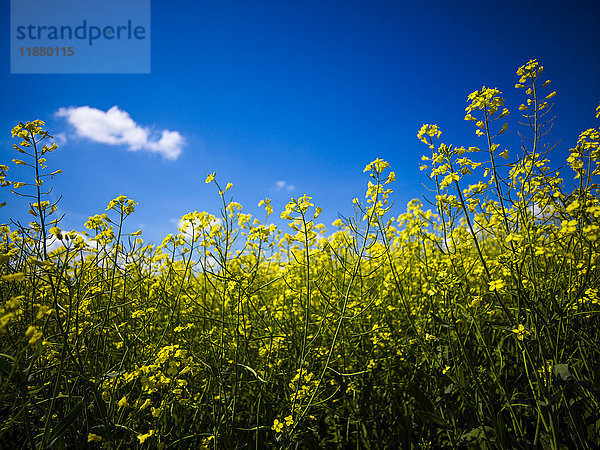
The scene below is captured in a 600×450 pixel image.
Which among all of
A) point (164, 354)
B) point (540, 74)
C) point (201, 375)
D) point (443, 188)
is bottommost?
point (201, 375)

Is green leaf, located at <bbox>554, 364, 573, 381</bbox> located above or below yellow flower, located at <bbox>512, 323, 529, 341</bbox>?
below

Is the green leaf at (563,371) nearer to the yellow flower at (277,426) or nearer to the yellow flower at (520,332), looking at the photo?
the yellow flower at (520,332)

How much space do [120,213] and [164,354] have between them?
1190 mm

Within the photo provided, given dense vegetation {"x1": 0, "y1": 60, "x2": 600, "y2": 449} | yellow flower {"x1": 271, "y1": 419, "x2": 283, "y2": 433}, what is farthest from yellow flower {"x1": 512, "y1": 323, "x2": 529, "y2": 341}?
yellow flower {"x1": 271, "y1": 419, "x2": 283, "y2": 433}

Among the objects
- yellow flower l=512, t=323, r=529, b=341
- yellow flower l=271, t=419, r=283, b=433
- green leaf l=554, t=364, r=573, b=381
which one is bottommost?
yellow flower l=271, t=419, r=283, b=433

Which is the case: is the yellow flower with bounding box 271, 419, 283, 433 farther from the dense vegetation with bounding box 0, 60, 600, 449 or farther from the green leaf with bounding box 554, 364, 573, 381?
the green leaf with bounding box 554, 364, 573, 381

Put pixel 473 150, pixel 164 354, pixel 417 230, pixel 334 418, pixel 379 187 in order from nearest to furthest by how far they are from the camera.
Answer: pixel 164 354
pixel 473 150
pixel 379 187
pixel 334 418
pixel 417 230

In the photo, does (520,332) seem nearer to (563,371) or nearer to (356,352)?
(563,371)

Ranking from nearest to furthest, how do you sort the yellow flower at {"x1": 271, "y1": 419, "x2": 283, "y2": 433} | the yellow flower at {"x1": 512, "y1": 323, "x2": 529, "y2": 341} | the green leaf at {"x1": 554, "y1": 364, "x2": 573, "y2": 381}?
the green leaf at {"x1": 554, "y1": 364, "x2": 573, "y2": 381}
the yellow flower at {"x1": 512, "y1": 323, "x2": 529, "y2": 341}
the yellow flower at {"x1": 271, "y1": 419, "x2": 283, "y2": 433}

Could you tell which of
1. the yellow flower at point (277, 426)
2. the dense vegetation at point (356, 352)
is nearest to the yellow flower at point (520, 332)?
the dense vegetation at point (356, 352)

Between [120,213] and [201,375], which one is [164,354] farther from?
[120,213]

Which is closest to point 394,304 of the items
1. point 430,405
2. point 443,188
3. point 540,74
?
point 430,405

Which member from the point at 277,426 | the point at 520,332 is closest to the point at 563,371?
the point at 520,332

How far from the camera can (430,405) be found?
238cm
